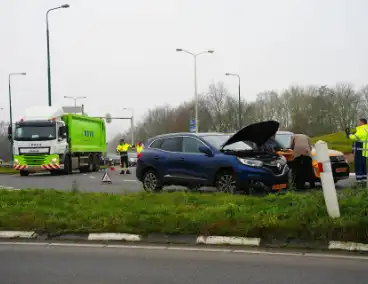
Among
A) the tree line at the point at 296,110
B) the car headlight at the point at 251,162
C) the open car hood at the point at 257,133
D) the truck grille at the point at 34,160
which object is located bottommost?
the truck grille at the point at 34,160

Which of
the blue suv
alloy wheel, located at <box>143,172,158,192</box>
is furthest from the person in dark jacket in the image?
alloy wheel, located at <box>143,172,158,192</box>

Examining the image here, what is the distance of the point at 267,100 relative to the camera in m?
77.4

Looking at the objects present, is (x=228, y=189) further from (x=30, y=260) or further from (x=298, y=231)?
(x=30, y=260)

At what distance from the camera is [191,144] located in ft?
45.0

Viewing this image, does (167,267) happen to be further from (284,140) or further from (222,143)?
(284,140)

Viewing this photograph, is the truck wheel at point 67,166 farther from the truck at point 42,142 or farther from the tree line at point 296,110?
the tree line at point 296,110

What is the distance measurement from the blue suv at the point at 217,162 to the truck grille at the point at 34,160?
41.6 ft

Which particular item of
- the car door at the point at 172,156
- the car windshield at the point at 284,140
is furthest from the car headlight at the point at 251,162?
the car windshield at the point at 284,140

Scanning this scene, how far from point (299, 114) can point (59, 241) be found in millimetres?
64299

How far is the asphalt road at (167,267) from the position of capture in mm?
5848


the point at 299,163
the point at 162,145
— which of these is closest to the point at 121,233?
the point at 162,145

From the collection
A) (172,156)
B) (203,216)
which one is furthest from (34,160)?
(203,216)

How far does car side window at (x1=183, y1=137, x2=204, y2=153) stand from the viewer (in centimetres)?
1355

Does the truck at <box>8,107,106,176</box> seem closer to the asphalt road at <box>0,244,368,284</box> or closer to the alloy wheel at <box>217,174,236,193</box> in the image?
the alloy wheel at <box>217,174,236,193</box>
